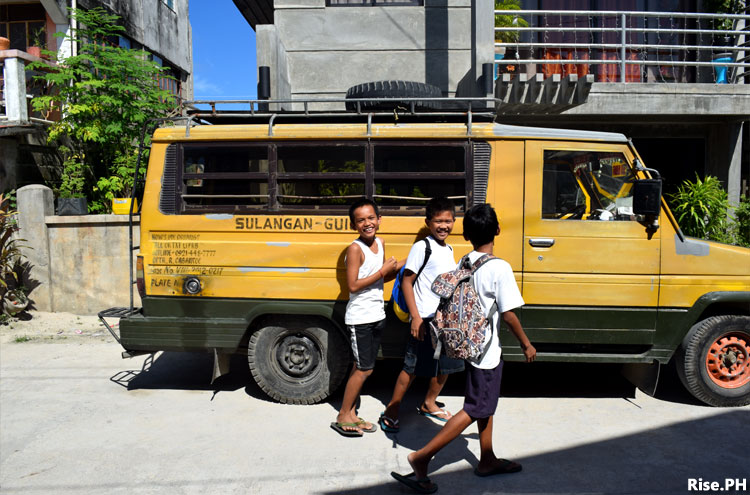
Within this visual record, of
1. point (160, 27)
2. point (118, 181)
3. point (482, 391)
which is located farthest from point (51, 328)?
point (160, 27)

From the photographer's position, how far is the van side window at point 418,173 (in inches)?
188

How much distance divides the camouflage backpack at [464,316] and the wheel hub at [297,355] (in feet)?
5.79

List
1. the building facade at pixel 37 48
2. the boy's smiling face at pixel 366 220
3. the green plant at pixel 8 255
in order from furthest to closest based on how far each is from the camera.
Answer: the building facade at pixel 37 48, the green plant at pixel 8 255, the boy's smiling face at pixel 366 220

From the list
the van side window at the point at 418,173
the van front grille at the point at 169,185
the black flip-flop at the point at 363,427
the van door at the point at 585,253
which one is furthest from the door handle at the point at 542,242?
the van front grille at the point at 169,185

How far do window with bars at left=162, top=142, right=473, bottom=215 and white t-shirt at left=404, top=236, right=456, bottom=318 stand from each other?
0.67 meters

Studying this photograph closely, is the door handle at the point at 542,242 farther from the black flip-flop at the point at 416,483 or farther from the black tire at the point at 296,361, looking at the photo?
the black flip-flop at the point at 416,483

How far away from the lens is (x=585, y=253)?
467 cm

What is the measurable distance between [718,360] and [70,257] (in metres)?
8.44

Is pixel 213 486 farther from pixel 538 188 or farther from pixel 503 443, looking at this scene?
pixel 538 188

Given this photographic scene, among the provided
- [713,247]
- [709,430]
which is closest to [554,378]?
[709,430]

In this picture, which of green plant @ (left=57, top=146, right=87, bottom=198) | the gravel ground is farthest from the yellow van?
green plant @ (left=57, top=146, right=87, bottom=198)

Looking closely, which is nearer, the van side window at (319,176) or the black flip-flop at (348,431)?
the black flip-flop at (348,431)

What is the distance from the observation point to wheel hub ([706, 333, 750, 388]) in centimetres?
485

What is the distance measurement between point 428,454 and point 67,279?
717 cm
